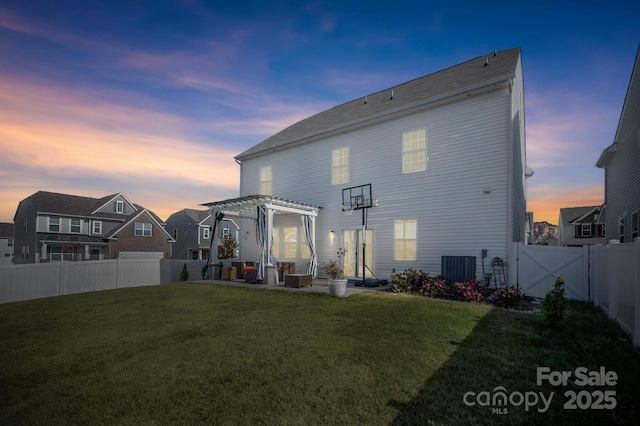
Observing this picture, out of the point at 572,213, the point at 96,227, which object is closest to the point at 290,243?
the point at 96,227

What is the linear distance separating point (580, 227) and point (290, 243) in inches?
1575

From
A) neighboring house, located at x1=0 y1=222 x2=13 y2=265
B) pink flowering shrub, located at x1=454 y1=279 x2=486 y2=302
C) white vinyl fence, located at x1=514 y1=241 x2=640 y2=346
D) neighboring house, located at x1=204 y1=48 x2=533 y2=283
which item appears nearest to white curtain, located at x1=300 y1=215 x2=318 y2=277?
neighboring house, located at x1=204 y1=48 x2=533 y2=283

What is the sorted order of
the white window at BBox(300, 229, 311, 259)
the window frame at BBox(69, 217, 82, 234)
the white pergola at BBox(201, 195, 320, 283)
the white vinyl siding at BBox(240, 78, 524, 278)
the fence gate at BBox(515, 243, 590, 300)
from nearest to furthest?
the fence gate at BBox(515, 243, 590, 300) < the white vinyl siding at BBox(240, 78, 524, 278) < the white pergola at BBox(201, 195, 320, 283) < the white window at BBox(300, 229, 311, 259) < the window frame at BBox(69, 217, 82, 234)

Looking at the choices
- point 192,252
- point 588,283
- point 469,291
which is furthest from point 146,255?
point 588,283

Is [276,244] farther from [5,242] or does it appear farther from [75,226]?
[5,242]

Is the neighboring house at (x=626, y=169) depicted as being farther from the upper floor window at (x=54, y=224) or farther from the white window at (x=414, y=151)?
the upper floor window at (x=54, y=224)

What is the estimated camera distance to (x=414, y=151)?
38.8 feet

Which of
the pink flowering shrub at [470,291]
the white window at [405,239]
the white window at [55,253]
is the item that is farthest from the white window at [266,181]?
the white window at [55,253]

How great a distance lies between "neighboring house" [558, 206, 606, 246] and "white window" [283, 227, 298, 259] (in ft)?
113

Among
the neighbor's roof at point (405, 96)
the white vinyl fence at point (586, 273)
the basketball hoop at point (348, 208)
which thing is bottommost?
the white vinyl fence at point (586, 273)

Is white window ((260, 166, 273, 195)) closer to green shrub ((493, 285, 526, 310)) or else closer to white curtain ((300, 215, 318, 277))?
white curtain ((300, 215, 318, 277))

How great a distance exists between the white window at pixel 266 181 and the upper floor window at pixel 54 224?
83.6 feet

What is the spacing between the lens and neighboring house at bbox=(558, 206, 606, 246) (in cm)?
3566

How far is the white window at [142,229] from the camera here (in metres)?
32.6
